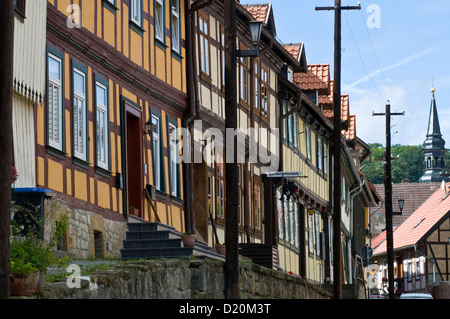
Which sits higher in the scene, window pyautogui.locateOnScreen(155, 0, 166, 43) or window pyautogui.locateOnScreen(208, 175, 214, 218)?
window pyautogui.locateOnScreen(155, 0, 166, 43)

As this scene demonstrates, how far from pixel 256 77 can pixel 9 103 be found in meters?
24.7

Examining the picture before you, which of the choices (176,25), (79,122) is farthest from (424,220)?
(79,122)

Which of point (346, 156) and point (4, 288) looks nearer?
point (4, 288)

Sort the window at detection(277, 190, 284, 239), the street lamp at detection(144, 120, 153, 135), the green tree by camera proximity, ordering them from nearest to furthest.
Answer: the street lamp at detection(144, 120, 153, 135)
the window at detection(277, 190, 284, 239)
the green tree

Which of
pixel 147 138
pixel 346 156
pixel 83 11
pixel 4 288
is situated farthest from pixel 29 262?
pixel 346 156

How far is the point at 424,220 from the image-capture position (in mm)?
84750

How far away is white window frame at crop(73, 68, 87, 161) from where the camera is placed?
19.8m

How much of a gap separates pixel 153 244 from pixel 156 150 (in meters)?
3.68

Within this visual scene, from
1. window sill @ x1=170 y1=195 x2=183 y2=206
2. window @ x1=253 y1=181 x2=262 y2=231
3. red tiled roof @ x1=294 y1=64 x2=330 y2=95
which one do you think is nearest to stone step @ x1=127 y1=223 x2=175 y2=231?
window sill @ x1=170 y1=195 x2=183 y2=206

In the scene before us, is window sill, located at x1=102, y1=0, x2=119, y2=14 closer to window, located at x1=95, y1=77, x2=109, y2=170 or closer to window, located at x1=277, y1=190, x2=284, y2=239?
window, located at x1=95, y1=77, x2=109, y2=170

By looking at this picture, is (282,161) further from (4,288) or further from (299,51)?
(4,288)

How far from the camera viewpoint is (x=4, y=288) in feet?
32.1

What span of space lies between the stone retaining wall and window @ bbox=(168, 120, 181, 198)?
335 cm
